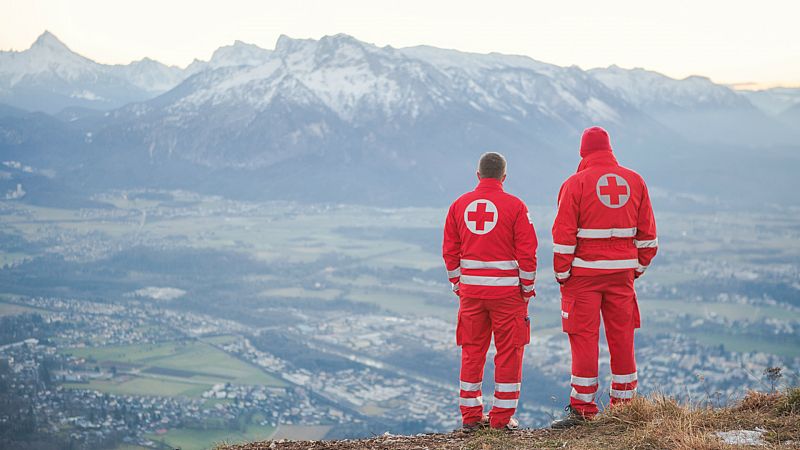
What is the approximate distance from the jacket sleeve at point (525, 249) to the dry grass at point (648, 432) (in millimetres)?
1200

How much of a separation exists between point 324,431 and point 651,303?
50131 millimetres

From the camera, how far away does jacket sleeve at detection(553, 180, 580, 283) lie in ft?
19.8

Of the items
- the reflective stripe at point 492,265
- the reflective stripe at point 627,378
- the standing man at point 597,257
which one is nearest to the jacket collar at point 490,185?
the standing man at point 597,257

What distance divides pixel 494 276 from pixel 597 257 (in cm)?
85

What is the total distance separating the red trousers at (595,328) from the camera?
6082mm

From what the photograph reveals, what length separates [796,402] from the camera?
6.27 metres

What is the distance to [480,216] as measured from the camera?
623 centimetres

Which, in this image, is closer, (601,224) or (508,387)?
(601,224)

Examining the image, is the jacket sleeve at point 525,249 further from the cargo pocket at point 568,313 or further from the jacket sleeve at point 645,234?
the jacket sleeve at point 645,234

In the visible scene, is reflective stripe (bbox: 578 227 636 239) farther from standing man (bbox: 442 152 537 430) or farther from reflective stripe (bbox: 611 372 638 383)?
reflective stripe (bbox: 611 372 638 383)

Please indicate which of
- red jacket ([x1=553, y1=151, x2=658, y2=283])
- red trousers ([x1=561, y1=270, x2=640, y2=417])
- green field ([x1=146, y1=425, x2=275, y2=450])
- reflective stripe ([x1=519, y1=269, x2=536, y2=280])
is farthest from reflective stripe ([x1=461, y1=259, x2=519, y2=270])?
green field ([x1=146, y1=425, x2=275, y2=450])

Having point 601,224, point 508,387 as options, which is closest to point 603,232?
point 601,224

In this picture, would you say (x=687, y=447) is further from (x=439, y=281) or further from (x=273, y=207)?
(x=273, y=207)

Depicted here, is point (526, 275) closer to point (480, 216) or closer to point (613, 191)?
point (480, 216)
